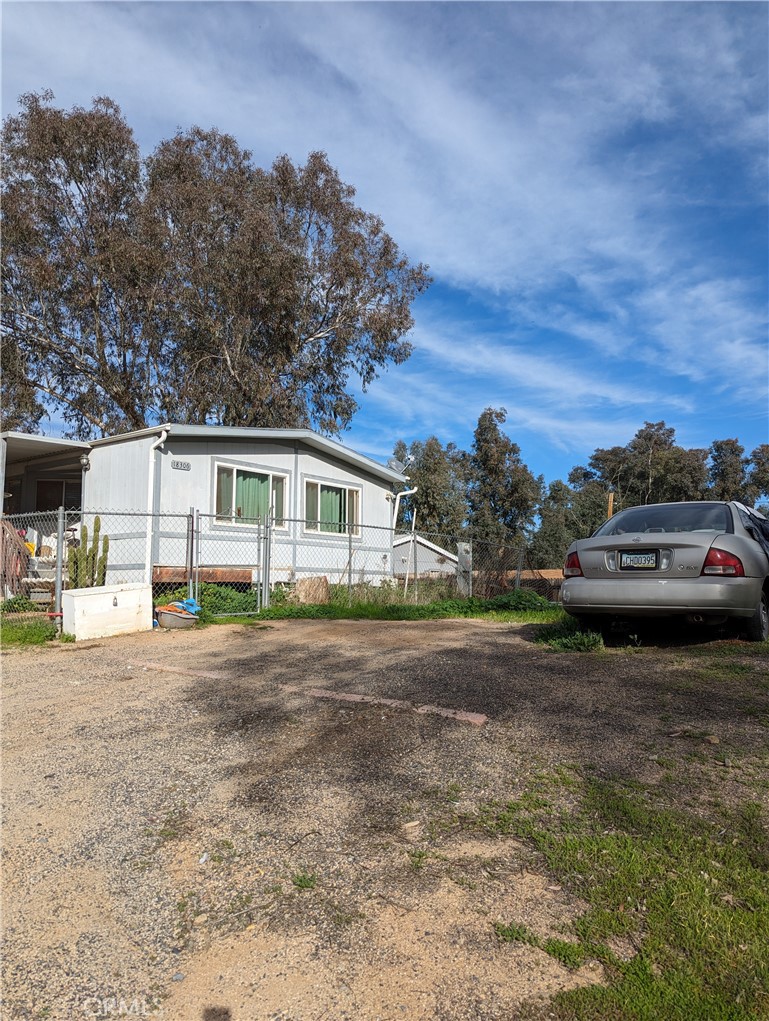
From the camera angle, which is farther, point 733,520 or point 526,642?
point 526,642

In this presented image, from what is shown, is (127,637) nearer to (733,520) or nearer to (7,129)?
(733,520)

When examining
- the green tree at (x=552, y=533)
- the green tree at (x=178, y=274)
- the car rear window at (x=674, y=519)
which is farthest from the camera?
the green tree at (x=552, y=533)

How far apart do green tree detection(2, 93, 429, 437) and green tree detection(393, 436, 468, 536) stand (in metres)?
12.6

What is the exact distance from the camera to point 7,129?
824 inches

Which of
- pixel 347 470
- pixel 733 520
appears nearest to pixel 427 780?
pixel 733 520

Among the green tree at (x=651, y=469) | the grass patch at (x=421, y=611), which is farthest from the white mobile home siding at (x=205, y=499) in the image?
the green tree at (x=651, y=469)

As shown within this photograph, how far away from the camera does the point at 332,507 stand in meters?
15.7

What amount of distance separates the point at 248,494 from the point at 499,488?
966 inches

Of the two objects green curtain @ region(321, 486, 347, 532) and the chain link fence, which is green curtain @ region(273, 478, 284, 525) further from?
green curtain @ region(321, 486, 347, 532)

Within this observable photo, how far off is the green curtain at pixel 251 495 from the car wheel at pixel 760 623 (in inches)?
391

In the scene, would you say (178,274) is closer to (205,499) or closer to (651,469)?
(205,499)

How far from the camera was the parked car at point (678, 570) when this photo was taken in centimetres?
489

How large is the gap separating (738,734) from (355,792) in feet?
6.47

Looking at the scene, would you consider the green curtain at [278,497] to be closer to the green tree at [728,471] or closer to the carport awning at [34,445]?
the carport awning at [34,445]
